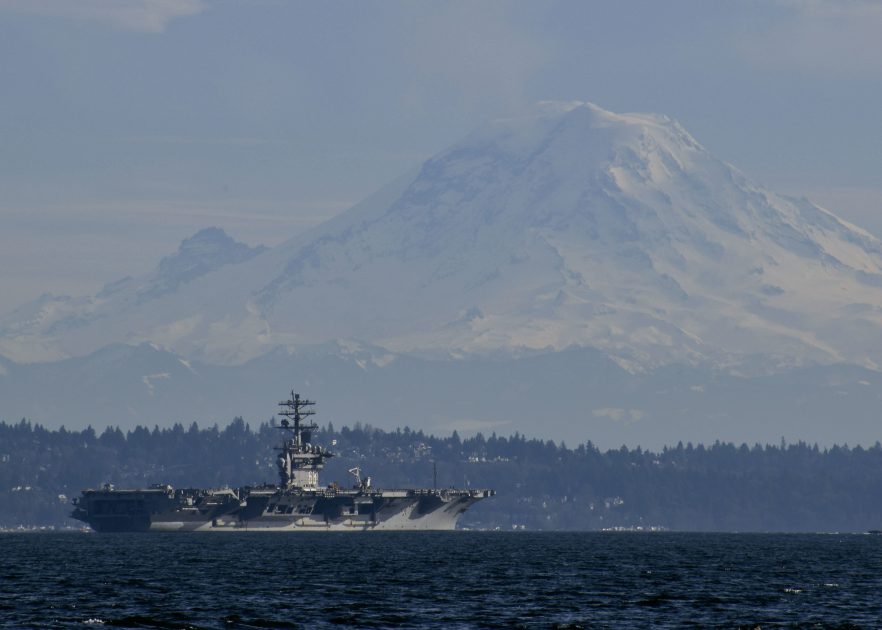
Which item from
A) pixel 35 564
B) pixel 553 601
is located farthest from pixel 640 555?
pixel 553 601

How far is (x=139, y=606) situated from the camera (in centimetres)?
10438

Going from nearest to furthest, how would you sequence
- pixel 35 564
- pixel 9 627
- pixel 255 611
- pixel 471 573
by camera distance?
pixel 9 627 < pixel 255 611 < pixel 471 573 < pixel 35 564

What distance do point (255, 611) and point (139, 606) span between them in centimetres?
680

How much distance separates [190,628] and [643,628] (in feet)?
65.7

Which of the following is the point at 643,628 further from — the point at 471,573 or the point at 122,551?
the point at 122,551

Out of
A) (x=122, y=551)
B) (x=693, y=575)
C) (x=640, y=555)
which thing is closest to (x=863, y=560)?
(x=640, y=555)

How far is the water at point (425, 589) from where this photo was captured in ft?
321

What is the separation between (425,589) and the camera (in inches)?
4643

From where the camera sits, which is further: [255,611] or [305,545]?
[305,545]

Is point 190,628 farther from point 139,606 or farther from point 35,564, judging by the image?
point 35,564

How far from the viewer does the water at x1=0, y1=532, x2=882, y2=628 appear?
97.9m

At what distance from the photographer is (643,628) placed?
94.7 m

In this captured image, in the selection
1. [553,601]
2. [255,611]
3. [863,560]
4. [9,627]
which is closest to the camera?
[9,627]

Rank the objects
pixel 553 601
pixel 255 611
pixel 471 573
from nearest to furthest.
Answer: pixel 255 611 < pixel 553 601 < pixel 471 573
